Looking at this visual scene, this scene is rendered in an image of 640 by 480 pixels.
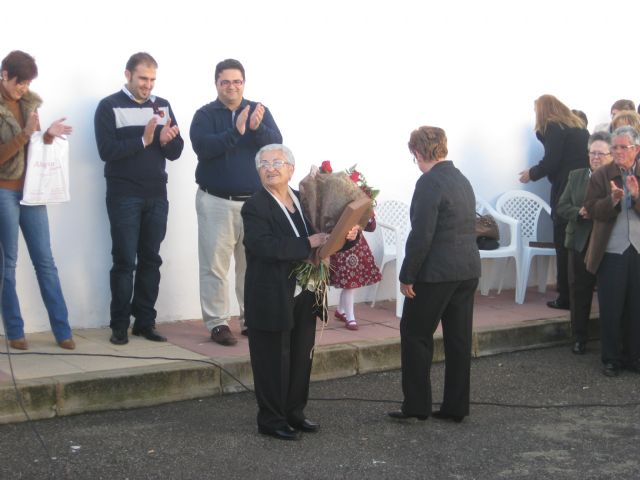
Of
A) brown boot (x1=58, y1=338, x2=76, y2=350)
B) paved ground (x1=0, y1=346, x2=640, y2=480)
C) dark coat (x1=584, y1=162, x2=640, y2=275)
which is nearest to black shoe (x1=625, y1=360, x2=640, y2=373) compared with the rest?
paved ground (x1=0, y1=346, x2=640, y2=480)

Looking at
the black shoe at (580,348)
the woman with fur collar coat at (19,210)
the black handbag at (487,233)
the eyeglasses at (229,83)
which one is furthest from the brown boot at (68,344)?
the black handbag at (487,233)

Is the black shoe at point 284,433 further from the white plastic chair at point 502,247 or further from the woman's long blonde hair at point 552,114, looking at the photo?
the woman's long blonde hair at point 552,114

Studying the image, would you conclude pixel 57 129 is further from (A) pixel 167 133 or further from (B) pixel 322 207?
(B) pixel 322 207

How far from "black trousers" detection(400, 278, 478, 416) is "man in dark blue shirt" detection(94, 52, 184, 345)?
2207mm

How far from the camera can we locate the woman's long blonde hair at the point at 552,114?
9.60 m

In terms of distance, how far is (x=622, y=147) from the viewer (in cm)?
734

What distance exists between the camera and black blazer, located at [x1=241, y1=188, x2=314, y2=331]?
5578 mm

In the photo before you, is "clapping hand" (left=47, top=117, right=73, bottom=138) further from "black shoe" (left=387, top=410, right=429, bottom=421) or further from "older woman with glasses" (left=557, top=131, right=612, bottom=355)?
"older woman with glasses" (left=557, top=131, right=612, bottom=355)

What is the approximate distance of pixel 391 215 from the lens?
941cm

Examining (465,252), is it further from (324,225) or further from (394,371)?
(394,371)

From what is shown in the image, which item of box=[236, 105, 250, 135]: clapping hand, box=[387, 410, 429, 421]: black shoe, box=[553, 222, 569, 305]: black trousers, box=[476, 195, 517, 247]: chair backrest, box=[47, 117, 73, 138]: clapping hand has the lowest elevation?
box=[387, 410, 429, 421]: black shoe

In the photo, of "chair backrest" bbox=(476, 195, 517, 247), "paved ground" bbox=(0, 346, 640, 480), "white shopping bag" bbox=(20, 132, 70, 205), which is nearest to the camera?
"paved ground" bbox=(0, 346, 640, 480)

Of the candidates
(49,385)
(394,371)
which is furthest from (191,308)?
(49,385)

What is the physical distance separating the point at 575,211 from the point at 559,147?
154 centimetres
